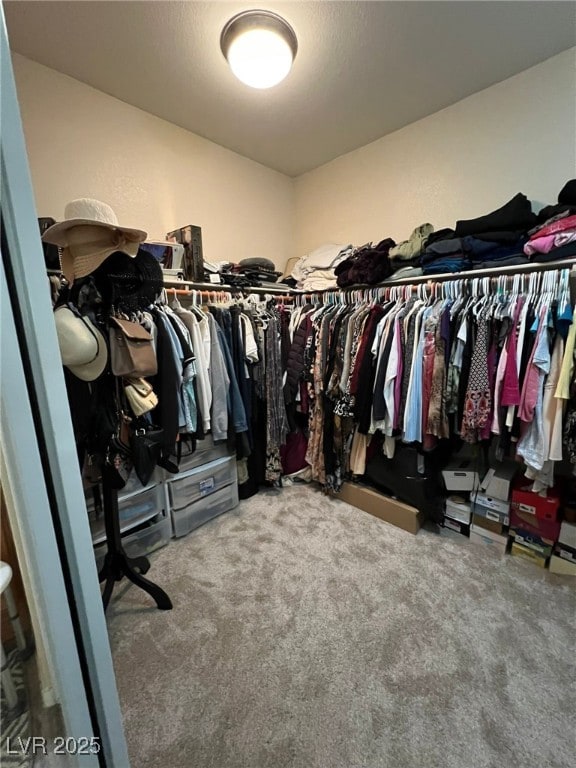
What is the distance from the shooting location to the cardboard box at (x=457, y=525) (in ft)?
6.48

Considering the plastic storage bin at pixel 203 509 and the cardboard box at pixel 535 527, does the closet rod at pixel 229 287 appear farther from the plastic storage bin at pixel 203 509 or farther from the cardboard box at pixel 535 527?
the cardboard box at pixel 535 527

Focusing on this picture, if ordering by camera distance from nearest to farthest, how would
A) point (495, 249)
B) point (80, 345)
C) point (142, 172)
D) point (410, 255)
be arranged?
1. point (80, 345)
2. point (495, 249)
3. point (410, 255)
4. point (142, 172)

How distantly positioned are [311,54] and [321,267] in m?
1.23

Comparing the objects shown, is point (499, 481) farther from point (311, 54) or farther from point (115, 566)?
point (311, 54)

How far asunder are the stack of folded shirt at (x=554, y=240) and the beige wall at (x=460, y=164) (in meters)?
0.47

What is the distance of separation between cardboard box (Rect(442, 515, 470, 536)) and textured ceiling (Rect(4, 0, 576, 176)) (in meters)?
2.66

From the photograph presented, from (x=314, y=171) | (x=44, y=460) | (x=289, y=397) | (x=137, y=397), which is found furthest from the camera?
(x=314, y=171)

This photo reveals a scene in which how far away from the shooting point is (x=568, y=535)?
5.43ft

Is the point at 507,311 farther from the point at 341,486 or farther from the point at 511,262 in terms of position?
the point at 341,486

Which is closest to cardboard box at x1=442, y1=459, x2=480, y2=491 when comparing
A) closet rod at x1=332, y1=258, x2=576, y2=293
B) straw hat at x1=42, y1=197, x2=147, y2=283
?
closet rod at x1=332, y1=258, x2=576, y2=293

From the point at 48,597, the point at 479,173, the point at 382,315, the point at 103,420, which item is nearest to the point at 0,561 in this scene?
the point at 48,597

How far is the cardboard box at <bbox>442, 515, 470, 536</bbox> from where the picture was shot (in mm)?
1977

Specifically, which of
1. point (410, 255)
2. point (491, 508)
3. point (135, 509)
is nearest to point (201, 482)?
point (135, 509)

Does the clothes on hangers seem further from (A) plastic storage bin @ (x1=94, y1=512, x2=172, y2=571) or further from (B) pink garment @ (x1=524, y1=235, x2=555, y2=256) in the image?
(A) plastic storage bin @ (x1=94, y1=512, x2=172, y2=571)
